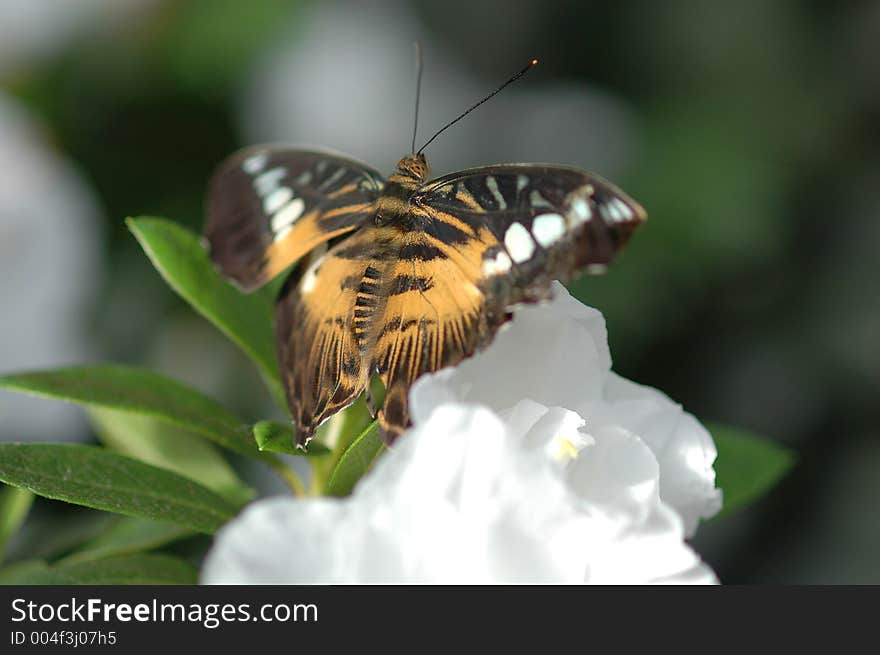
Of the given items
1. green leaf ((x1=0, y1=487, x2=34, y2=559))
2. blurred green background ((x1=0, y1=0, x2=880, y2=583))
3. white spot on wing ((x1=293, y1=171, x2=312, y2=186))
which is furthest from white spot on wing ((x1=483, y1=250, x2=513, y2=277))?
blurred green background ((x1=0, y1=0, x2=880, y2=583))

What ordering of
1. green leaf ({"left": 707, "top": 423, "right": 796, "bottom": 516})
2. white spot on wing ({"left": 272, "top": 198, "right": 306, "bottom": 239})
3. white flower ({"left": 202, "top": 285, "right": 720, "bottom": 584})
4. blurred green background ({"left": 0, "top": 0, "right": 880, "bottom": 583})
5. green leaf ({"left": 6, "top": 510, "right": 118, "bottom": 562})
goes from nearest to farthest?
white flower ({"left": 202, "top": 285, "right": 720, "bottom": 584}) < white spot on wing ({"left": 272, "top": 198, "right": 306, "bottom": 239}) < green leaf ({"left": 707, "top": 423, "right": 796, "bottom": 516}) < green leaf ({"left": 6, "top": 510, "right": 118, "bottom": 562}) < blurred green background ({"left": 0, "top": 0, "right": 880, "bottom": 583})

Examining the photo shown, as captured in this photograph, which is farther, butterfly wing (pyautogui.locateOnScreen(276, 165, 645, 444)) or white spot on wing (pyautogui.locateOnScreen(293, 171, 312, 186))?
white spot on wing (pyautogui.locateOnScreen(293, 171, 312, 186))

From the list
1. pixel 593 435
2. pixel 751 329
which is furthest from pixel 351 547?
pixel 751 329

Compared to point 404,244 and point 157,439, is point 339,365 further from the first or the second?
point 157,439

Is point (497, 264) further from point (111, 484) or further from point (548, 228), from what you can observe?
point (111, 484)

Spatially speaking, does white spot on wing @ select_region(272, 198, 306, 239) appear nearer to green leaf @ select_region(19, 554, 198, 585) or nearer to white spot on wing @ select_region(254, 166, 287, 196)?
white spot on wing @ select_region(254, 166, 287, 196)

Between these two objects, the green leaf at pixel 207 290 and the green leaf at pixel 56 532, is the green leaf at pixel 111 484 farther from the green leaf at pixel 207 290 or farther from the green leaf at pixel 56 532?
the green leaf at pixel 56 532

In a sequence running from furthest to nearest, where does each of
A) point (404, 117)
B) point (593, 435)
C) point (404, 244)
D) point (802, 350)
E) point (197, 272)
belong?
point (404, 117), point (802, 350), point (197, 272), point (404, 244), point (593, 435)

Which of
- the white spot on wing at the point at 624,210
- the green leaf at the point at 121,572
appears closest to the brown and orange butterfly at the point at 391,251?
the white spot on wing at the point at 624,210
